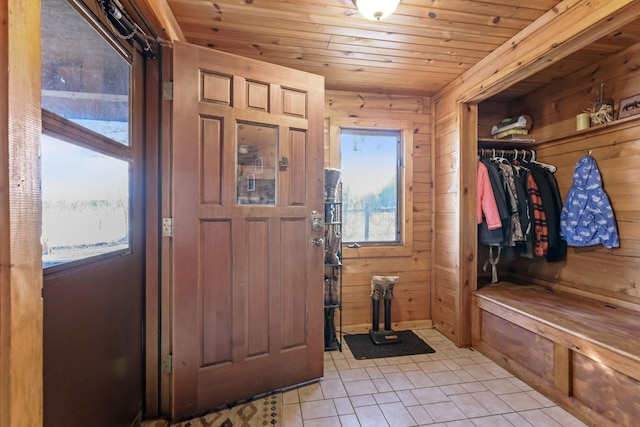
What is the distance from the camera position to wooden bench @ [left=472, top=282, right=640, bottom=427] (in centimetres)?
146

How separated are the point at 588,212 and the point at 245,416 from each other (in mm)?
2829

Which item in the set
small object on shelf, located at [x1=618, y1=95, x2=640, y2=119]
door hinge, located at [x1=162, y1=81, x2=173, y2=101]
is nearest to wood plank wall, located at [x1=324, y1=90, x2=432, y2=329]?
small object on shelf, located at [x1=618, y1=95, x2=640, y2=119]

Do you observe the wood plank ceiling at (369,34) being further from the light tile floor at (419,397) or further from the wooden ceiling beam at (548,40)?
the light tile floor at (419,397)

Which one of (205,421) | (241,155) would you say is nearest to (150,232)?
(241,155)

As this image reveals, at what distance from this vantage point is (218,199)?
1.68 meters

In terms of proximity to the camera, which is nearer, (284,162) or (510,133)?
(284,162)

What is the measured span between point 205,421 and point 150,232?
1085 mm

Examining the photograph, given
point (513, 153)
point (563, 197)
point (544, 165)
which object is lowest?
point (563, 197)

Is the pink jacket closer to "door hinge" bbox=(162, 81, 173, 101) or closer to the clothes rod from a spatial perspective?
the clothes rod

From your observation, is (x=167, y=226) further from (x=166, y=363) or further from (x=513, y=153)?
(x=513, y=153)

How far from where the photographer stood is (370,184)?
2.88 metres

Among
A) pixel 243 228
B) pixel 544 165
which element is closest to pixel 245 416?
pixel 243 228

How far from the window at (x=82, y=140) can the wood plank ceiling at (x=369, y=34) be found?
26.2 inches

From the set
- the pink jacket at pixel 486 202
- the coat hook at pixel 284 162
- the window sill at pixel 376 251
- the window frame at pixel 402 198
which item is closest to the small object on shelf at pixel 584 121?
the pink jacket at pixel 486 202
